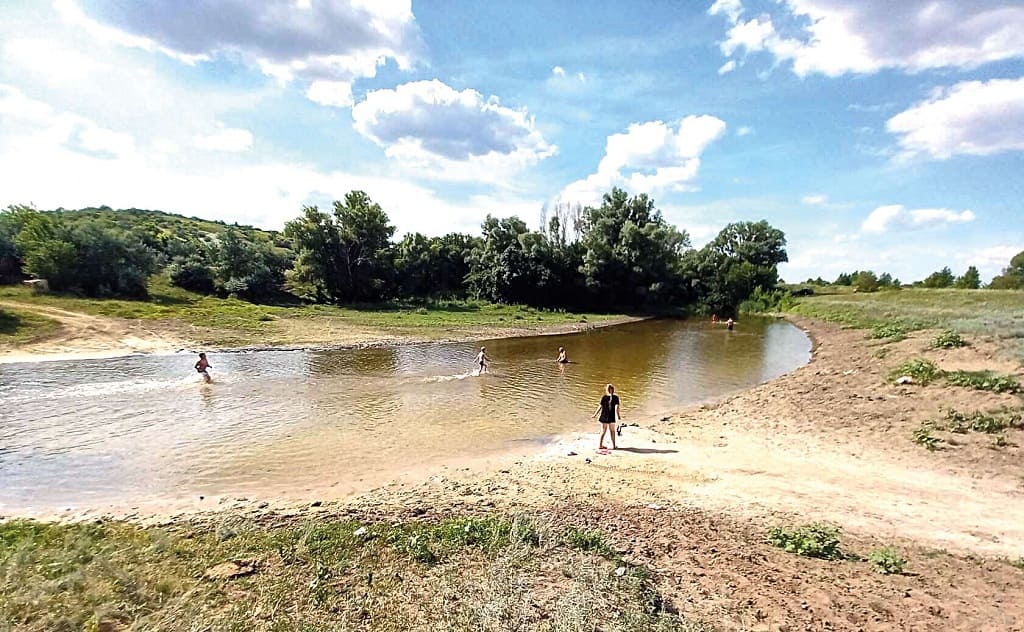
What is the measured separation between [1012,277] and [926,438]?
9754 cm

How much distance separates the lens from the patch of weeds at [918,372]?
1803cm

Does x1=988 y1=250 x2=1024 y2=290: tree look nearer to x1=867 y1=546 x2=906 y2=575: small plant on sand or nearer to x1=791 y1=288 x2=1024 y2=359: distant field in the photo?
x1=791 y1=288 x2=1024 y2=359: distant field

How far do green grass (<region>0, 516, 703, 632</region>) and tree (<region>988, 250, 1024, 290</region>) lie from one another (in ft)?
315

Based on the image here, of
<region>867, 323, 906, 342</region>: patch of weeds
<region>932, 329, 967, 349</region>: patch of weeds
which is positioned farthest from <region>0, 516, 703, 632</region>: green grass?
<region>867, 323, 906, 342</region>: patch of weeds

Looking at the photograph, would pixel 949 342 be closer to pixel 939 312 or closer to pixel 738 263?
pixel 939 312

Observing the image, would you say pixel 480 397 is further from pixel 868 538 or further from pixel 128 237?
pixel 128 237

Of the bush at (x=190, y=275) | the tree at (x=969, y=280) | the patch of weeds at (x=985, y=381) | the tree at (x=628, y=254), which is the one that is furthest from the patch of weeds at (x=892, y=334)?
the tree at (x=969, y=280)

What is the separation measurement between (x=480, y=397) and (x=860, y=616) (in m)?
16.9

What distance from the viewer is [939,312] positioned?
4441cm

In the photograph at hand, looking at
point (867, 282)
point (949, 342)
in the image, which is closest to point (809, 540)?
point (949, 342)

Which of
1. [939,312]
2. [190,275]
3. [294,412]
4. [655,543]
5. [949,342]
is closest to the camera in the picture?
[655,543]

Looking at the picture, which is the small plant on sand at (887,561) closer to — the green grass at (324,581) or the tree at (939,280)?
the green grass at (324,581)

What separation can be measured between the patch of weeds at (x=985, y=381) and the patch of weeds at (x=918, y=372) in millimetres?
529

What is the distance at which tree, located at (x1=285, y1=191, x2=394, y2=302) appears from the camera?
190ft
